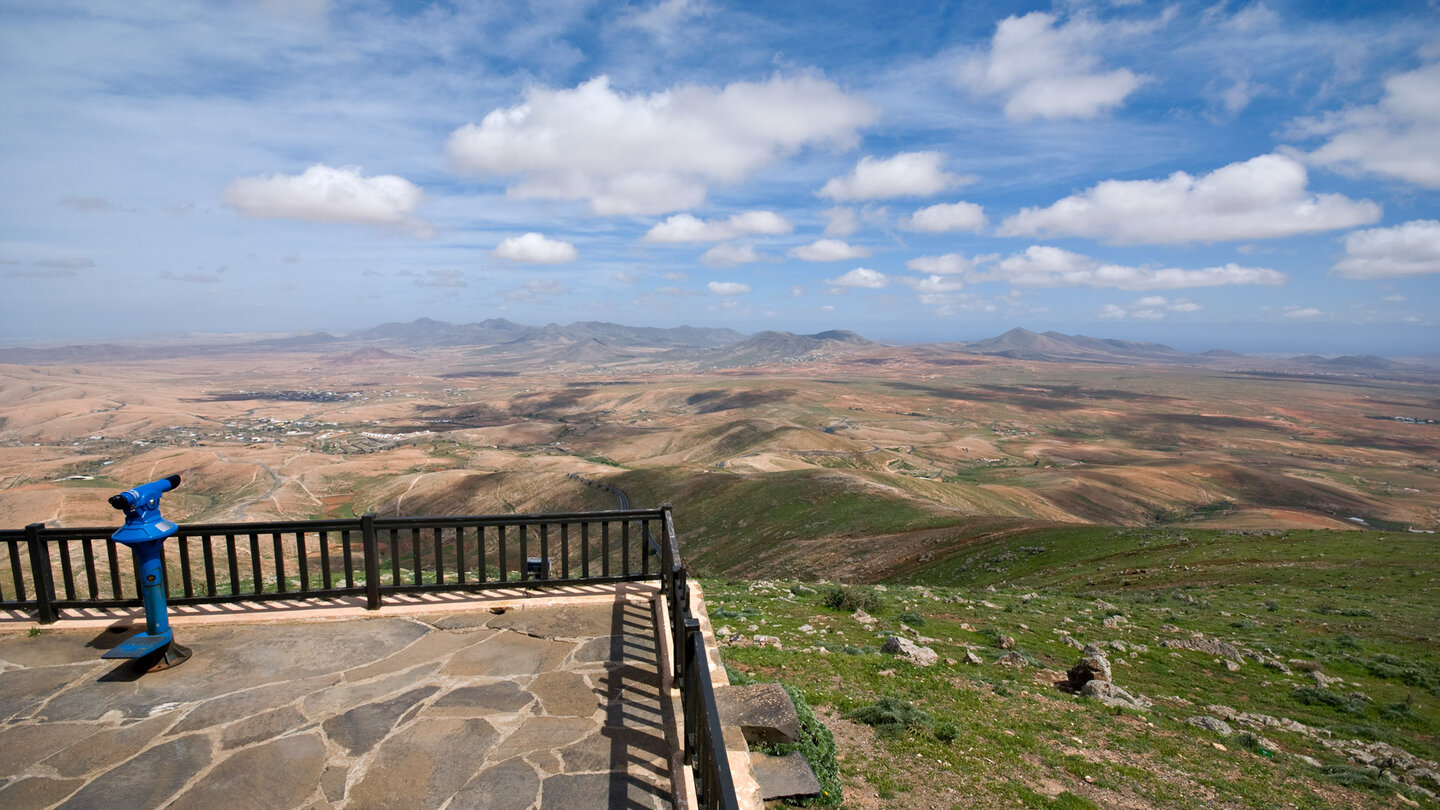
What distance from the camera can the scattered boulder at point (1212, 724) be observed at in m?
9.38

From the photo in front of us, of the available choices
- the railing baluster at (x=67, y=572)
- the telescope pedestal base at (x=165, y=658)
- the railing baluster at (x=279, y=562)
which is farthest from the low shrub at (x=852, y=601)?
the railing baluster at (x=67, y=572)

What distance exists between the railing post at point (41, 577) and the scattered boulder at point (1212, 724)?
1541 centimetres

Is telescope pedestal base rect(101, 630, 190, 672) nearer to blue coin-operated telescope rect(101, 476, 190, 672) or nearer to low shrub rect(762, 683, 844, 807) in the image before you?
blue coin-operated telescope rect(101, 476, 190, 672)

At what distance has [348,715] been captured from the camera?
584cm

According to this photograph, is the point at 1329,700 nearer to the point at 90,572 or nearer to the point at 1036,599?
the point at 1036,599

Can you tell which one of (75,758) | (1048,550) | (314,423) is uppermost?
(75,758)

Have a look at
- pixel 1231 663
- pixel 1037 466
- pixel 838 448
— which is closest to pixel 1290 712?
pixel 1231 663

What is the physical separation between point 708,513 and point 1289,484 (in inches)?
3121

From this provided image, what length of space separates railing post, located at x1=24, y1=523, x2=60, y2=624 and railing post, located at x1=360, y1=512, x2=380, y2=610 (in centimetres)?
332

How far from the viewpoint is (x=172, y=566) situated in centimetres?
4075

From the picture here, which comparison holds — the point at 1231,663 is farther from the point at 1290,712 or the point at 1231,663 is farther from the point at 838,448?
the point at 838,448

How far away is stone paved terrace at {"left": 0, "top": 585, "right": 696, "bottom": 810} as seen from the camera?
489cm

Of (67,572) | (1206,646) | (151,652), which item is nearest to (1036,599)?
(1206,646)

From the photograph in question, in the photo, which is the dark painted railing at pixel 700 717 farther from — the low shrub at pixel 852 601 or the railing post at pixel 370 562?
the low shrub at pixel 852 601
